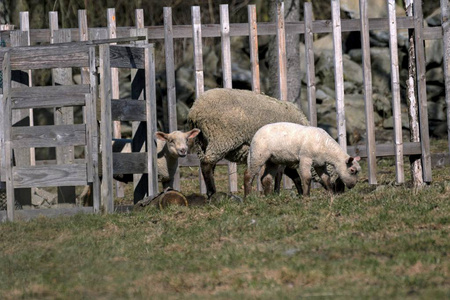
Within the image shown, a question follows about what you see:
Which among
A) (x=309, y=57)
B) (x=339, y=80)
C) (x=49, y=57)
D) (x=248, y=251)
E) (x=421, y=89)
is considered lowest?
(x=248, y=251)

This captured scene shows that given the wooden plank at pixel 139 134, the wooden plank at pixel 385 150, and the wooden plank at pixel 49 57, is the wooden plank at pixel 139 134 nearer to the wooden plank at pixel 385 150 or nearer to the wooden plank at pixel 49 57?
the wooden plank at pixel 49 57

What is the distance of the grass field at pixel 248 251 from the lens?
6.43 metres

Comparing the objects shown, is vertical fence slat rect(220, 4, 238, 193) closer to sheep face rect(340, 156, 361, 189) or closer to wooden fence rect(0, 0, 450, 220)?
wooden fence rect(0, 0, 450, 220)

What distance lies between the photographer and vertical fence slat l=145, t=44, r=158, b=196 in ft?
35.7

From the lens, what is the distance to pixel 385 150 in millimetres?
12961

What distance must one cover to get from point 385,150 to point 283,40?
223 cm

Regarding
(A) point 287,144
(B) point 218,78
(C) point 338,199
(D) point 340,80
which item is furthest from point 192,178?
(B) point 218,78

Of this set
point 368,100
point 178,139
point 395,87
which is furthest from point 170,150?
point 395,87

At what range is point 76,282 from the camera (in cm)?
689

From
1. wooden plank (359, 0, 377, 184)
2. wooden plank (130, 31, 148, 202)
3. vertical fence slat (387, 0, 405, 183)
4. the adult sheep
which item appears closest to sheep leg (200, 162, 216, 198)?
the adult sheep

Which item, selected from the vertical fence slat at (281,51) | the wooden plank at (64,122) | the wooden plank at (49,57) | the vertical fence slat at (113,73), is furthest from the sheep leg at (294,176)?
the wooden plank at (49,57)

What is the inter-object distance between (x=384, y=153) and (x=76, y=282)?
279 inches

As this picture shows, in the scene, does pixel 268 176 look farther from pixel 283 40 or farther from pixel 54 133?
pixel 54 133

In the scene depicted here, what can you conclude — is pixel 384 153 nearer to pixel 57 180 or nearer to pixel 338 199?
pixel 338 199
